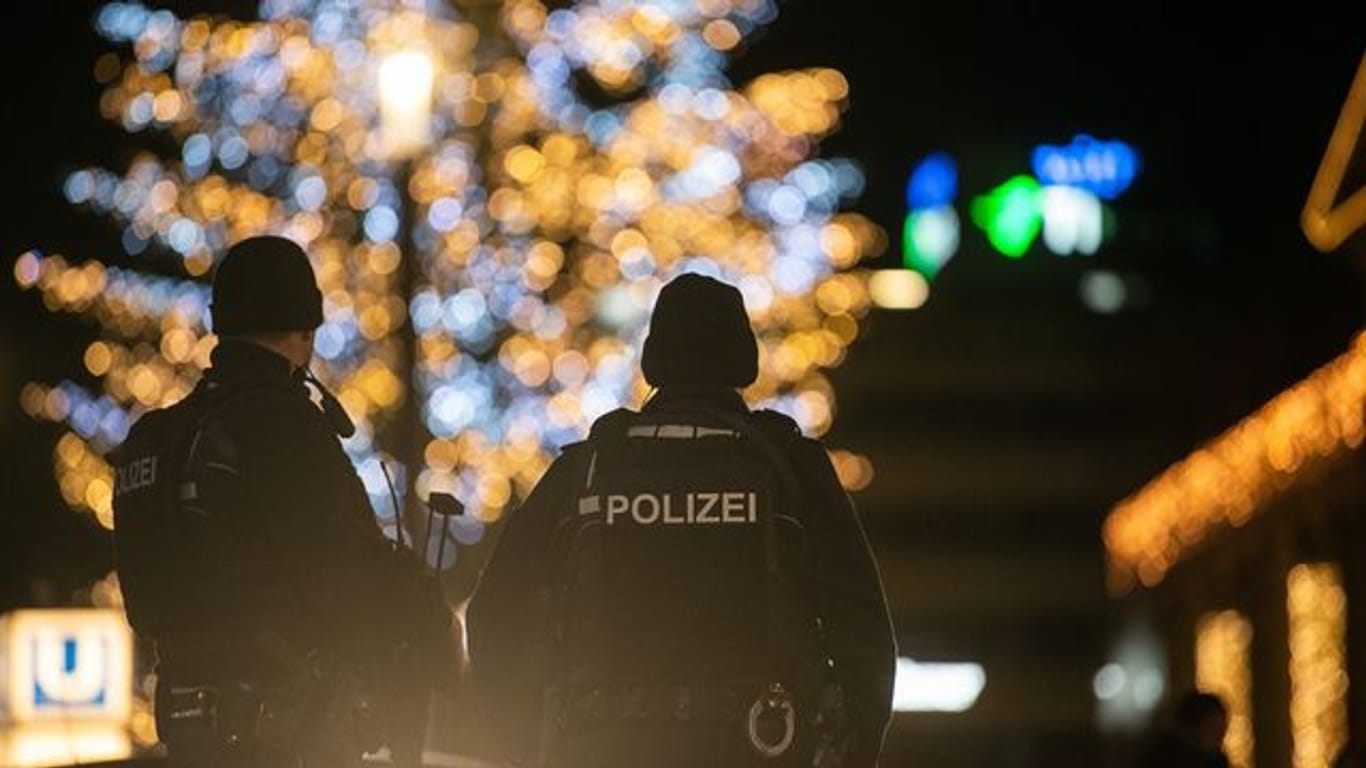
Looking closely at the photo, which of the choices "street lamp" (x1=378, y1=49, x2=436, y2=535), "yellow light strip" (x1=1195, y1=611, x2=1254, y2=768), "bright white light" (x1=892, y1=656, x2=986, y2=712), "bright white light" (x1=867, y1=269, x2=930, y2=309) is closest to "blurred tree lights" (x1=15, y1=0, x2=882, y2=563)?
"street lamp" (x1=378, y1=49, x2=436, y2=535)

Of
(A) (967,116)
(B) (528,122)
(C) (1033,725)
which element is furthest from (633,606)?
(C) (1033,725)

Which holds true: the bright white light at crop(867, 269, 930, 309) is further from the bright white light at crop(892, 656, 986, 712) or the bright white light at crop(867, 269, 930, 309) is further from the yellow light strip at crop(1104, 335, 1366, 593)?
the yellow light strip at crop(1104, 335, 1366, 593)

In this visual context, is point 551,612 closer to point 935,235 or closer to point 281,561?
point 281,561

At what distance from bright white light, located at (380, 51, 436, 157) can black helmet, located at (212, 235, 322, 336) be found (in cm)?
Answer: 1305

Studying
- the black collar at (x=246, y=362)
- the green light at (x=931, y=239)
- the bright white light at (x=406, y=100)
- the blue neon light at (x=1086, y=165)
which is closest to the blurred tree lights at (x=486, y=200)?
the bright white light at (x=406, y=100)

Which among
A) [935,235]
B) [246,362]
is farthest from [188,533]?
[935,235]

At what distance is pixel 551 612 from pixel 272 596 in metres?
0.56

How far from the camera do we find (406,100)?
19.9 metres

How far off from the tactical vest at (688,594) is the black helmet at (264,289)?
0.68m

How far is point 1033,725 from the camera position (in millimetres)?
101438

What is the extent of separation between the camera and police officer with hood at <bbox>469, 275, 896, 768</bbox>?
6.43 metres

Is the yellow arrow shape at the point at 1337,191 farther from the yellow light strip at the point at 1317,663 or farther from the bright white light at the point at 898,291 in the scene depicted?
the bright white light at the point at 898,291

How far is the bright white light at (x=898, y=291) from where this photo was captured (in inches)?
3868

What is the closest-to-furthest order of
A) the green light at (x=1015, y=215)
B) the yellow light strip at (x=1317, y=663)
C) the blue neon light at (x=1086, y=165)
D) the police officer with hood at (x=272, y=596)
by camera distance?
1. the police officer with hood at (x=272, y=596)
2. the yellow light strip at (x=1317, y=663)
3. the green light at (x=1015, y=215)
4. the blue neon light at (x=1086, y=165)
